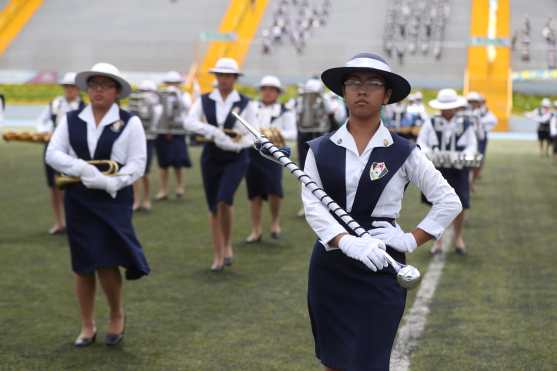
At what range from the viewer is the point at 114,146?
639 centimetres

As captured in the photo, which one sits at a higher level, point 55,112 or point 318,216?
point 318,216

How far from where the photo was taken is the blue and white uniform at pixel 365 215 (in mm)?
4195

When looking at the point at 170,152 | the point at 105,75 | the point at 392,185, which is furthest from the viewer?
the point at 170,152

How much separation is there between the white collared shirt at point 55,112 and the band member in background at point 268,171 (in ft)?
6.91

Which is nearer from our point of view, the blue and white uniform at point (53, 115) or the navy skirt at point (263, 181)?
the blue and white uniform at point (53, 115)

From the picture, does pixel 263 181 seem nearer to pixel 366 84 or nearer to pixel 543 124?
pixel 366 84

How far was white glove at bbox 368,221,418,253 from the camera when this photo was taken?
4.14m

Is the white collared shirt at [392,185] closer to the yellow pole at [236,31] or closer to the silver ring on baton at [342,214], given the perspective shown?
the silver ring on baton at [342,214]

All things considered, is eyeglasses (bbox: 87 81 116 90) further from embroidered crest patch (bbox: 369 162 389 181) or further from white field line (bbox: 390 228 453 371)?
embroidered crest patch (bbox: 369 162 389 181)

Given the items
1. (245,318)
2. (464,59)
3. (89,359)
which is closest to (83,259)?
(89,359)

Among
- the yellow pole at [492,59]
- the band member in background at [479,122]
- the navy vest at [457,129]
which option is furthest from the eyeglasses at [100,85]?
the yellow pole at [492,59]

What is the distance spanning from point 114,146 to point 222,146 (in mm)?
2782

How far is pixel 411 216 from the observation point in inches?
540

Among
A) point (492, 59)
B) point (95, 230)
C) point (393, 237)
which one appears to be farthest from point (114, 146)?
point (492, 59)
